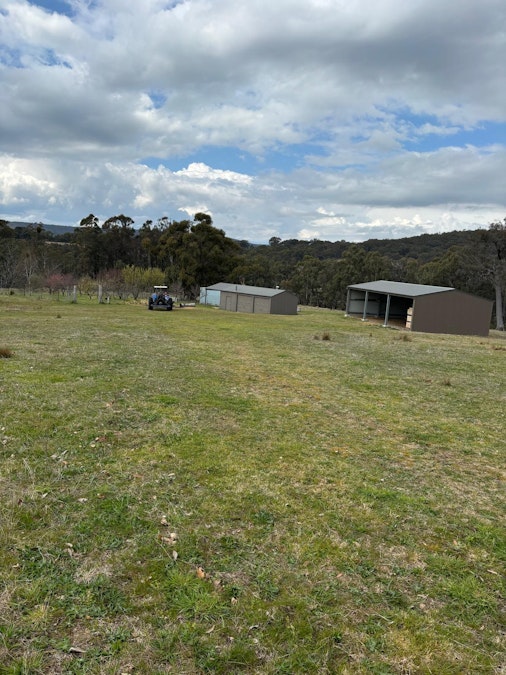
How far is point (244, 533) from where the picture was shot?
4.24 m

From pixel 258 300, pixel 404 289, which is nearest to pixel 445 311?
pixel 404 289

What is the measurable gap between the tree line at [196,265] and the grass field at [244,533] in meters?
43.5

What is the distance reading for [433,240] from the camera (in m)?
110

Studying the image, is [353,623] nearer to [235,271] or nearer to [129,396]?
[129,396]

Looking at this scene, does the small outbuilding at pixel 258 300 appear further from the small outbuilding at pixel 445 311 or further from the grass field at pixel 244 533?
the grass field at pixel 244 533

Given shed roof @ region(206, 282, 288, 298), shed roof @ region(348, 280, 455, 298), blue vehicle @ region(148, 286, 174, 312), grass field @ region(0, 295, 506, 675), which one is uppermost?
shed roof @ region(348, 280, 455, 298)

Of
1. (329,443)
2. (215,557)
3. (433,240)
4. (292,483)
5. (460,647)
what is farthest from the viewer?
(433,240)

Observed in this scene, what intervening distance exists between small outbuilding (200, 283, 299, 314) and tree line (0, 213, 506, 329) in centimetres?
1061

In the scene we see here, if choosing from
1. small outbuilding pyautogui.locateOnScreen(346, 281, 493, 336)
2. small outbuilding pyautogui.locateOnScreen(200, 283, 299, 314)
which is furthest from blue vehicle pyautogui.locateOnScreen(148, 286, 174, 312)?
small outbuilding pyautogui.locateOnScreen(346, 281, 493, 336)

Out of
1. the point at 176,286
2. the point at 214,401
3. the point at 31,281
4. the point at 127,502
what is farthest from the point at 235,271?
the point at 127,502

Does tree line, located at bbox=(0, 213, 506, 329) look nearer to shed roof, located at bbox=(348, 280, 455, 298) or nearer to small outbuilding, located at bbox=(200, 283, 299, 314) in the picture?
small outbuilding, located at bbox=(200, 283, 299, 314)

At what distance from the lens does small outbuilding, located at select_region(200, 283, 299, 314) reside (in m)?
42.4

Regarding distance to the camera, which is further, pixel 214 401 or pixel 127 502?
pixel 214 401

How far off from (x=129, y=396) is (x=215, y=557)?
5.18m
